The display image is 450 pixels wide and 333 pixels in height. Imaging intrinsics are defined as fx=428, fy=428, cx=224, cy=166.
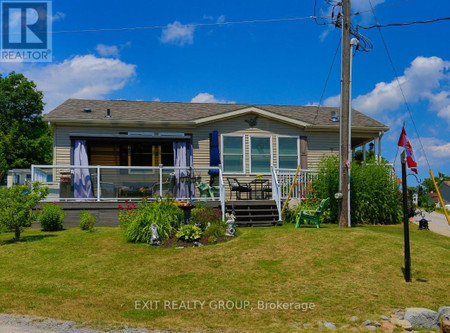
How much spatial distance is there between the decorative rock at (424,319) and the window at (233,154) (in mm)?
11758

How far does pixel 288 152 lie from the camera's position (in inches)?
725

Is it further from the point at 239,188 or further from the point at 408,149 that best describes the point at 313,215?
the point at 408,149

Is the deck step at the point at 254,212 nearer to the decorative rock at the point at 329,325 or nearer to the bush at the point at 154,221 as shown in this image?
the bush at the point at 154,221

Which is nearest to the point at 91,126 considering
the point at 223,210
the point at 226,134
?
the point at 226,134

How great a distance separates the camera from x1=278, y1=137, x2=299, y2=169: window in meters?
18.3

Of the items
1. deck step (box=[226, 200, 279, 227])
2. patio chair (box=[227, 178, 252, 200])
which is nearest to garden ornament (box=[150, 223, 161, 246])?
deck step (box=[226, 200, 279, 227])

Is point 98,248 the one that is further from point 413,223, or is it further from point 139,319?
point 413,223

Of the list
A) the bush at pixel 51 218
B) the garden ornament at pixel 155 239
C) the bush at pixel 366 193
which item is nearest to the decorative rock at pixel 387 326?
the garden ornament at pixel 155 239

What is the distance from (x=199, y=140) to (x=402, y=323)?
40.9 ft

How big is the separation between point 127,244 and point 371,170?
915cm

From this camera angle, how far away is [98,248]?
1044cm

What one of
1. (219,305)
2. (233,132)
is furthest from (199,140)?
(219,305)

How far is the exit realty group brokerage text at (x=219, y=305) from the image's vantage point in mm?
6801

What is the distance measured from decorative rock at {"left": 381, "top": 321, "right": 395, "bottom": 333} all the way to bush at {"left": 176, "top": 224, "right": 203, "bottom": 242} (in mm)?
5474
